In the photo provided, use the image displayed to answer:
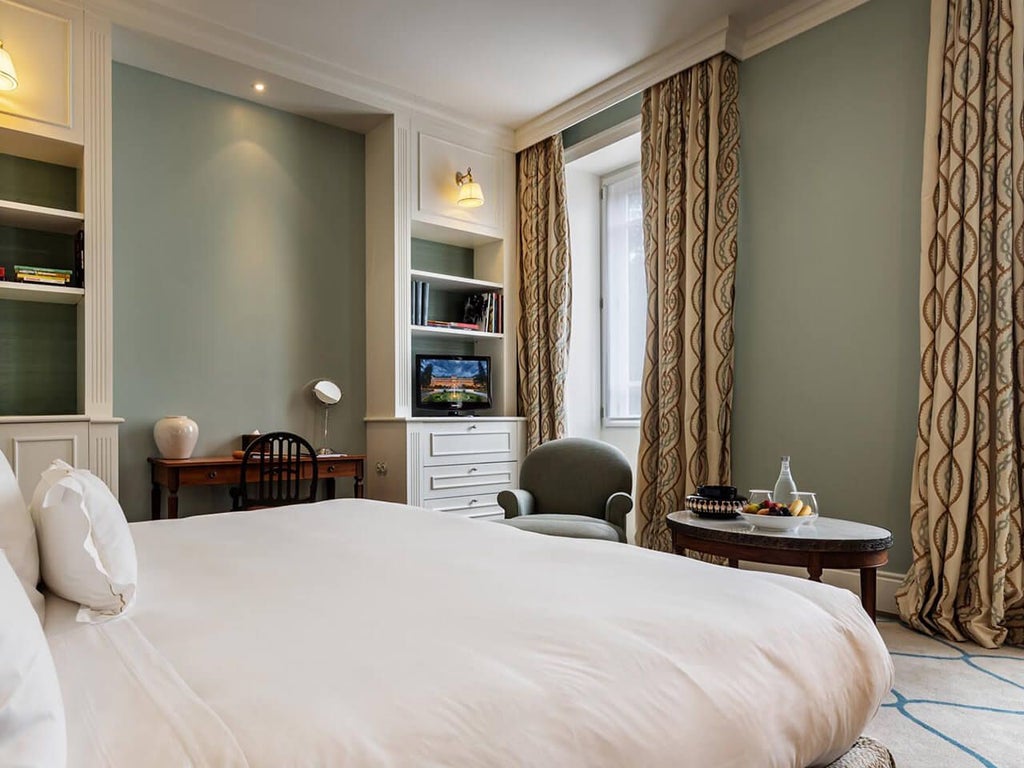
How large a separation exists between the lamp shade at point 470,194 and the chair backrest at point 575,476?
1835mm

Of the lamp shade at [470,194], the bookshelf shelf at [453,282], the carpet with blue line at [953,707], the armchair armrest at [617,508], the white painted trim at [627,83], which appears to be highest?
the white painted trim at [627,83]

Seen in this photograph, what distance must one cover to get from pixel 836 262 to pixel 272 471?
308 cm

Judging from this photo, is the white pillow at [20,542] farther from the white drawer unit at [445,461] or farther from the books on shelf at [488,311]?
the books on shelf at [488,311]

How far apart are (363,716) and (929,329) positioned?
9.42ft

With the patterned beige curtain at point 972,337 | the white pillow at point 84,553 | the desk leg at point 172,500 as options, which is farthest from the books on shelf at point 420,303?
the white pillow at point 84,553

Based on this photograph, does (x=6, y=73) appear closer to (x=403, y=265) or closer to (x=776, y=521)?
(x=403, y=265)

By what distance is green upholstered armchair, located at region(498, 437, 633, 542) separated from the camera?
3.25 metres

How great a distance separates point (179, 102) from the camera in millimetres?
3859

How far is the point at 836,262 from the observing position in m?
3.31

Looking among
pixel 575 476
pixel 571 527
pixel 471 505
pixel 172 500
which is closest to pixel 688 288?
pixel 575 476

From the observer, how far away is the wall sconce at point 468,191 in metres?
4.52

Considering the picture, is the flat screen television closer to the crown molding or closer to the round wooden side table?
the crown molding

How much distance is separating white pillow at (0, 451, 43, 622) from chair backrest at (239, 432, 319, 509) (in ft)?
7.52

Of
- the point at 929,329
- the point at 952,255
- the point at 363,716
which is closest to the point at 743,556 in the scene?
the point at 929,329
